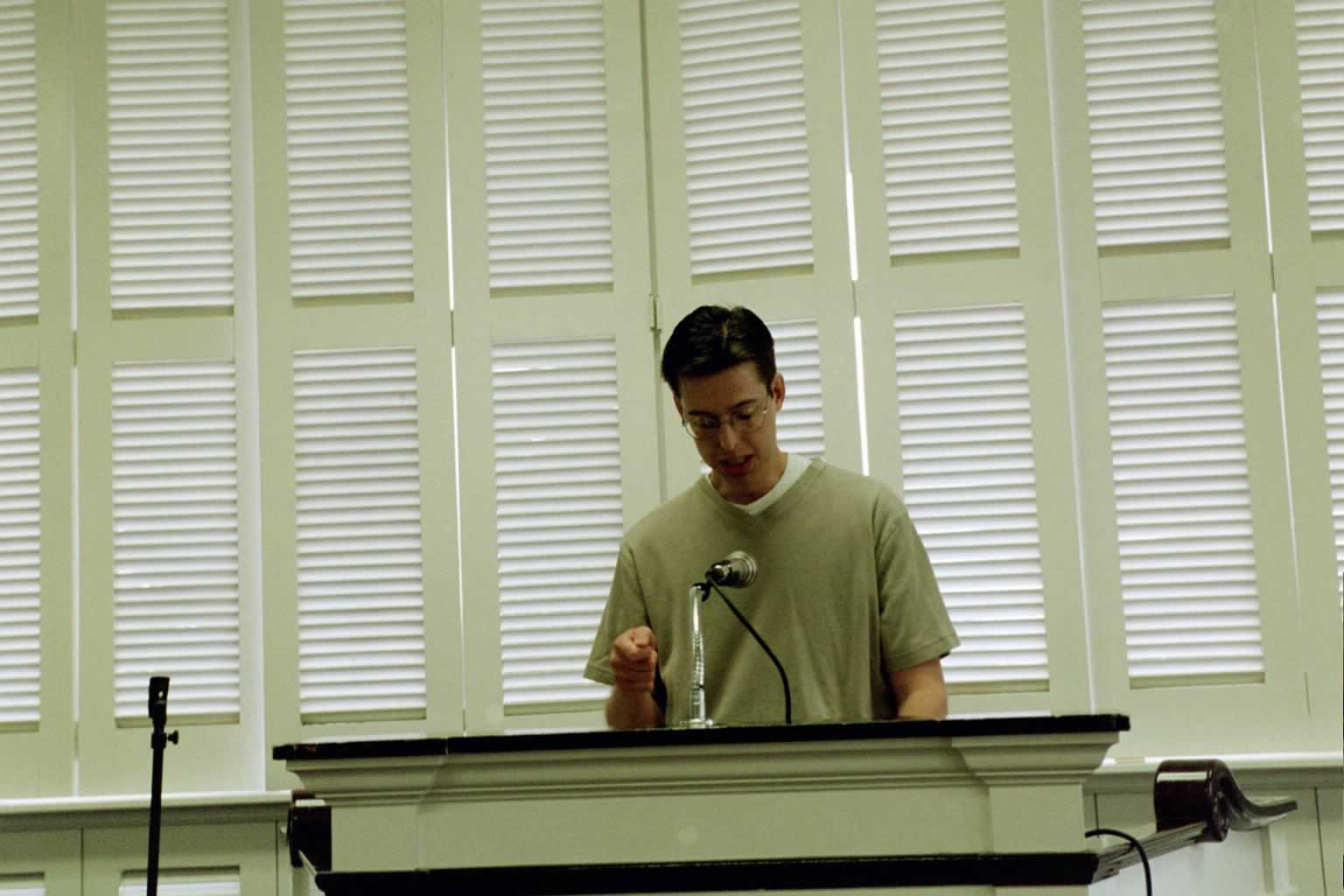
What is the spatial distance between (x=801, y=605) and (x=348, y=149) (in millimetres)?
1881

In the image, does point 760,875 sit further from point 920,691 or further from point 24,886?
point 24,886

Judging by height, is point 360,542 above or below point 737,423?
below

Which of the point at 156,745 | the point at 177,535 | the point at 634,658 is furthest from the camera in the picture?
the point at 177,535

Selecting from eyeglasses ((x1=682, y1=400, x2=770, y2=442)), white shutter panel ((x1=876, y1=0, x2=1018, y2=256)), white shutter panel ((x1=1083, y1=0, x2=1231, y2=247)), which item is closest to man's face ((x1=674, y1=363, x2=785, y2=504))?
eyeglasses ((x1=682, y1=400, x2=770, y2=442))

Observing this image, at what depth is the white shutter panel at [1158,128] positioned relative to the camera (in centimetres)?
381

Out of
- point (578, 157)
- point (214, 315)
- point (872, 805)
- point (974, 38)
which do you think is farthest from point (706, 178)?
point (872, 805)

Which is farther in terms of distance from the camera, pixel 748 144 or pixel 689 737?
pixel 748 144

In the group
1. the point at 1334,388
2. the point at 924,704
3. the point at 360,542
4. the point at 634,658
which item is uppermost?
the point at 1334,388

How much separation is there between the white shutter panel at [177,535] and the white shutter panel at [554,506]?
2.14ft

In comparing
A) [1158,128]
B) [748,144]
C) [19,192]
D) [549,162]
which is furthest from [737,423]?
[19,192]

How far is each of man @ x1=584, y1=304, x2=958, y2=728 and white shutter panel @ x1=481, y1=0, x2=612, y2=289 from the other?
3.82 feet

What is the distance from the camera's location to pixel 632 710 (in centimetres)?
242

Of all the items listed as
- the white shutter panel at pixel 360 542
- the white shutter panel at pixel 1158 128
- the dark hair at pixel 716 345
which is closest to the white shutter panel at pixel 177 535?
the white shutter panel at pixel 360 542

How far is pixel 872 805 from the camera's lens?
A: 1.95 m
